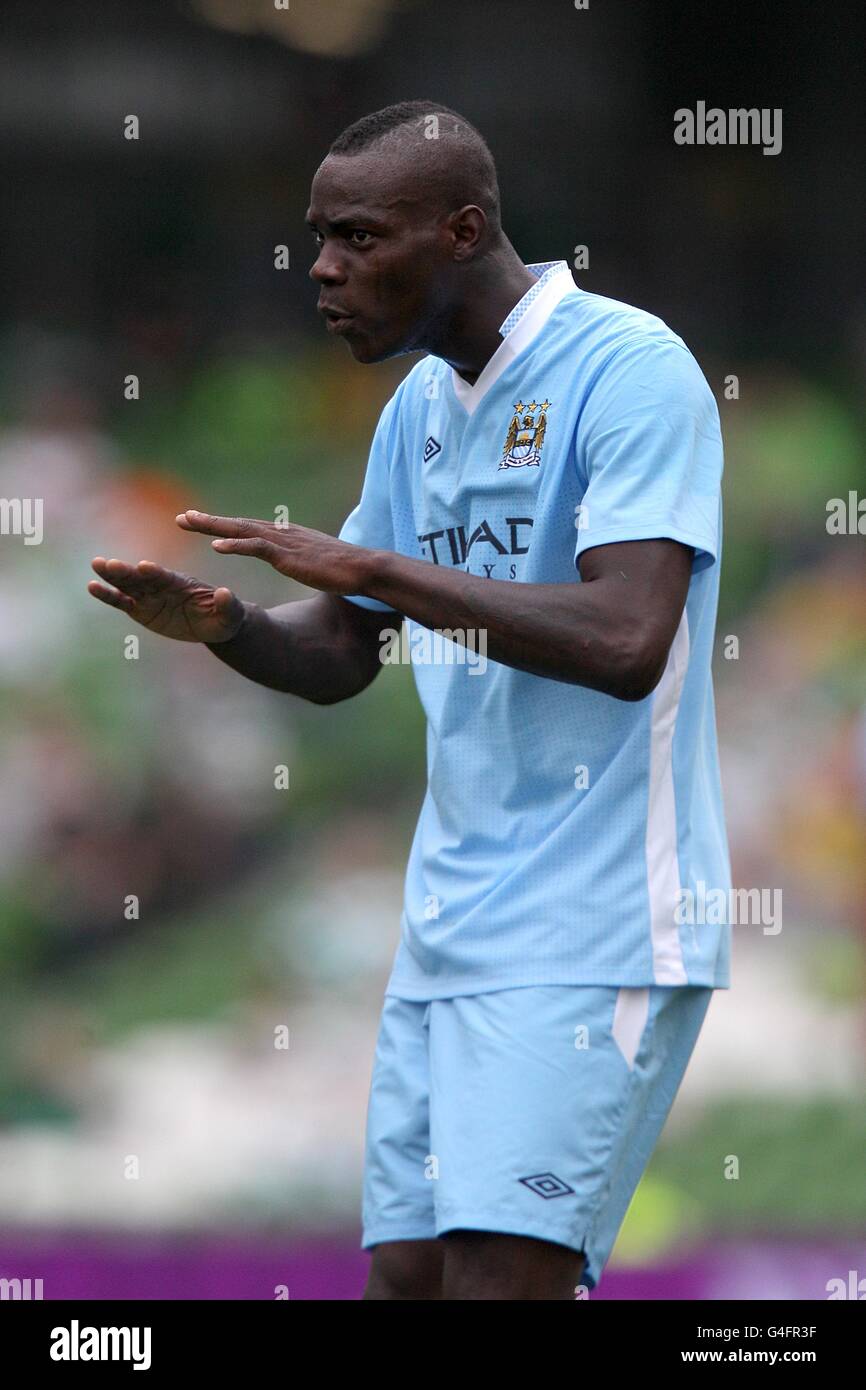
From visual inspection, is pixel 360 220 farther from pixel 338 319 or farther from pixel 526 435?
pixel 526 435

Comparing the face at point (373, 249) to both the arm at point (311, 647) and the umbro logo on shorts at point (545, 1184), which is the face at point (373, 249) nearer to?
the arm at point (311, 647)

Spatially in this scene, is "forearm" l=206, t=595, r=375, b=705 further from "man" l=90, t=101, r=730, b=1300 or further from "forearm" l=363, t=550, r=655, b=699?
"forearm" l=363, t=550, r=655, b=699

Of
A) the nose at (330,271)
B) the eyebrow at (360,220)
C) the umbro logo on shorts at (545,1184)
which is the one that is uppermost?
the eyebrow at (360,220)

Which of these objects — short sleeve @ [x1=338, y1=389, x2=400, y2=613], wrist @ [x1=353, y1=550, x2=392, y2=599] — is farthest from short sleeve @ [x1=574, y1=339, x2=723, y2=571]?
short sleeve @ [x1=338, y1=389, x2=400, y2=613]

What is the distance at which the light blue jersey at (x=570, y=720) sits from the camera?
2.26 meters

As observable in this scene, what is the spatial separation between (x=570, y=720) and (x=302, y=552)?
16.3 inches

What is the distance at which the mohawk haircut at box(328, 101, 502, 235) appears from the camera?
7.81ft

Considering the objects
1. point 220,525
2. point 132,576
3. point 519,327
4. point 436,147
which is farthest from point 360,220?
point 132,576

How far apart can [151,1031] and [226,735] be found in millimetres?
1074

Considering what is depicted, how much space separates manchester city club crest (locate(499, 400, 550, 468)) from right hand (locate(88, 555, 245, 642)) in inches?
16.7

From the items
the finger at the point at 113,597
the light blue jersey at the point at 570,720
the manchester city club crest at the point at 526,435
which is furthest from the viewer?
the finger at the point at 113,597

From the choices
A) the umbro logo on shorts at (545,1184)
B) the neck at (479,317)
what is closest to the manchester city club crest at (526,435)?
the neck at (479,317)

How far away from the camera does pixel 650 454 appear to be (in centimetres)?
221

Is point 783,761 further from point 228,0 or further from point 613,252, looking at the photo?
point 228,0
